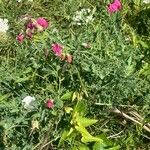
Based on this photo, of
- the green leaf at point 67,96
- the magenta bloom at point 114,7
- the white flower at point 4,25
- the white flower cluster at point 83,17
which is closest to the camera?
the green leaf at point 67,96

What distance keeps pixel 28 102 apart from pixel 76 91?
9.4 inches

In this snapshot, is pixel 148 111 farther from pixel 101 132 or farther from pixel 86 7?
pixel 86 7

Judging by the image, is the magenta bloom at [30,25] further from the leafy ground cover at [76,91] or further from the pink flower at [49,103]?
the pink flower at [49,103]

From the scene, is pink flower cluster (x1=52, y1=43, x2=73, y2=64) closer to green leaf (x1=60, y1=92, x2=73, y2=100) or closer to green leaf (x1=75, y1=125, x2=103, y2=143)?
green leaf (x1=60, y1=92, x2=73, y2=100)

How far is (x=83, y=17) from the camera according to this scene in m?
2.80

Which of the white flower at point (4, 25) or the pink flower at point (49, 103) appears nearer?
the pink flower at point (49, 103)

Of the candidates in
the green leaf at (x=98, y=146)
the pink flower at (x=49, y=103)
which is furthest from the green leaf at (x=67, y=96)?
the green leaf at (x=98, y=146)

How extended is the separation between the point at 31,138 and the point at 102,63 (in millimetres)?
490

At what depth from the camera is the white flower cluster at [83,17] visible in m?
2.76

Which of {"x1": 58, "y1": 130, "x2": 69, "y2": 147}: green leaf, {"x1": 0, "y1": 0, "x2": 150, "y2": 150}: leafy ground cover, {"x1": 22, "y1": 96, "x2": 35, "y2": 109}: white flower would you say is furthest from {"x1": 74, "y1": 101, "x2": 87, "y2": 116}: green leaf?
{"x1": 22, "y1": 96, "x2": 35, "y2": 109}: white flower

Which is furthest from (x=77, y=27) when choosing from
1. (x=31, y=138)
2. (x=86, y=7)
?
(x=31, y=138)

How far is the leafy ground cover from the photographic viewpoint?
2246mm

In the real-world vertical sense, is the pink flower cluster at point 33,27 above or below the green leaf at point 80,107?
above

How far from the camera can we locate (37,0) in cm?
324
